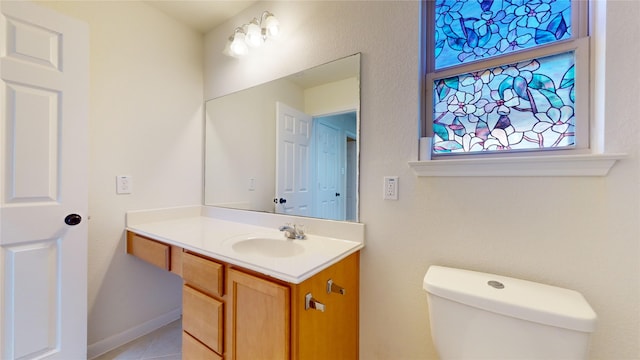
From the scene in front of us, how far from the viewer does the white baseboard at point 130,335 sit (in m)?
1.49

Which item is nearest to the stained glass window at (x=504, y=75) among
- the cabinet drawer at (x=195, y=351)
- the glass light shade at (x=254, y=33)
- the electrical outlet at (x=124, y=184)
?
the glass light shade at (x=254, y=33)

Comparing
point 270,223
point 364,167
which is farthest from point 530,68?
point 270,223

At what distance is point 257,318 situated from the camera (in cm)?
94

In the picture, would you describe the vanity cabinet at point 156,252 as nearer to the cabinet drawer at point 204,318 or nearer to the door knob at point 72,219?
the cabinet drawer at point 204,318

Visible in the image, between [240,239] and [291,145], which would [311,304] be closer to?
[240,239]

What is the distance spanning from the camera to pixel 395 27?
3.83 feet

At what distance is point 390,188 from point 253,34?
4.27ft

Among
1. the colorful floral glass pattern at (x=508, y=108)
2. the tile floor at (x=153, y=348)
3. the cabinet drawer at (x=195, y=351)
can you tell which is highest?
the colorful floral glass pattern at (x=508, y=108)

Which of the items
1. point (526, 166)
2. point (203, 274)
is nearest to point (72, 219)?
point (203, 274)

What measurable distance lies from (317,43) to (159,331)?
2245 millimetres

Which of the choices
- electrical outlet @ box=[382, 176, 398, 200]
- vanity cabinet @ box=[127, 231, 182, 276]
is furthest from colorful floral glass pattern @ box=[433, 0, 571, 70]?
vanity cabinet @ box=[127, 231, 182, 276]

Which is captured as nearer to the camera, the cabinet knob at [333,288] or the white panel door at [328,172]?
the cabinet knob at [333,288]

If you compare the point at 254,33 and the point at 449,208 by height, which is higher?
the point at 254,33

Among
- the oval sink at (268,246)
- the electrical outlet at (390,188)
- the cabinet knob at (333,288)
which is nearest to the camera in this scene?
the cabinet knob at (333,288)
